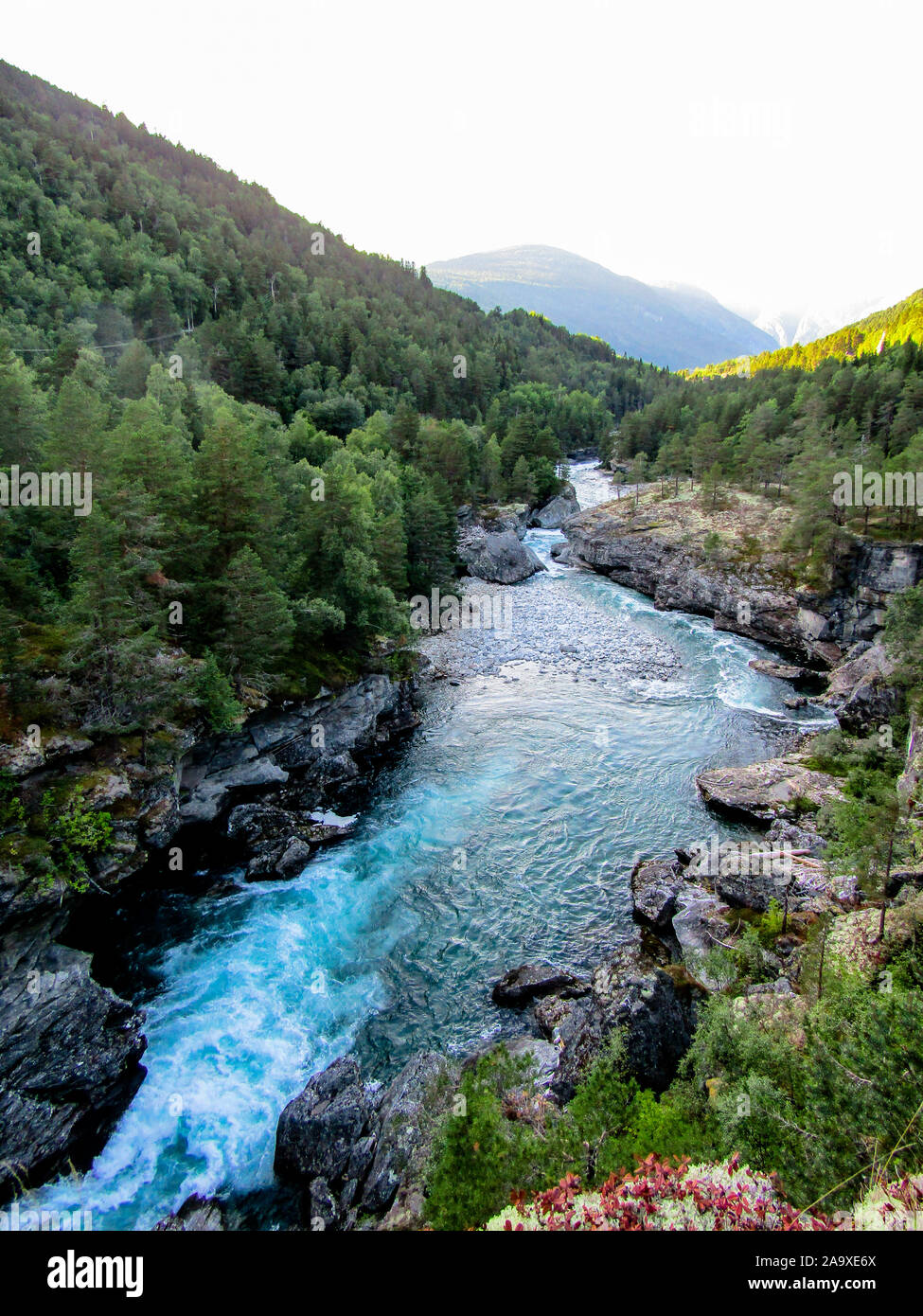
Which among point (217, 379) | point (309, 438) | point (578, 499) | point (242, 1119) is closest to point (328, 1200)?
point (242, 1119)

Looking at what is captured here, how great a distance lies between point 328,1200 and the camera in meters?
16.0

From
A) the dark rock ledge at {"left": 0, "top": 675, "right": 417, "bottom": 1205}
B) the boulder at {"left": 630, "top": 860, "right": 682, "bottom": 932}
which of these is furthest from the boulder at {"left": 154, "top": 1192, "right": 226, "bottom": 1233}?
the boulder at {"left": 630, "top": 860, "right": 682, "bottom": 932}

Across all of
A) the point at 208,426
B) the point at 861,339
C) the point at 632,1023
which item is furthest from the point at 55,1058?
the point at 861,339

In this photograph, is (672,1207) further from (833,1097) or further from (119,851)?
(119,851)

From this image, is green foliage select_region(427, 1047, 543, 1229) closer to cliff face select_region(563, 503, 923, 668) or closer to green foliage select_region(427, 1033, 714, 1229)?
green foliage select_region(427, 1033, 714, 1229)

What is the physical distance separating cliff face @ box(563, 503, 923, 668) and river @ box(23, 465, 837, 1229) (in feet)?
52.0

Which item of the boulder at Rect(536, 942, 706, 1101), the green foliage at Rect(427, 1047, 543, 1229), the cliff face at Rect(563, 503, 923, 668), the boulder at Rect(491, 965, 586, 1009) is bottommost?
the boulder at Rect(491, 965, 586, 1009)

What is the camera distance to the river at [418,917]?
1845 centimetres

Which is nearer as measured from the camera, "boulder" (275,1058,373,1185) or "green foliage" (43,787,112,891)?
"boulder" (275,1058,373,1185)

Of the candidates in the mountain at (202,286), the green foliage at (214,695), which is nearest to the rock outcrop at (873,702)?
the green foliage at (214,695)

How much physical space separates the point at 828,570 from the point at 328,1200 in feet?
202

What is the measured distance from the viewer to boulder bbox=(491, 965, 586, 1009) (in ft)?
73.4
